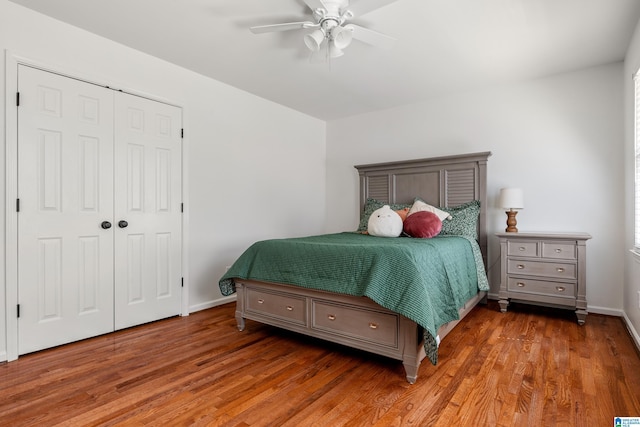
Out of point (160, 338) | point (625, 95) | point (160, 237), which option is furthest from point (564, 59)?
point (160, 338)

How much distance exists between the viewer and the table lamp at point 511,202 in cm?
348

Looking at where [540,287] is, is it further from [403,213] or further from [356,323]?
[356,323]

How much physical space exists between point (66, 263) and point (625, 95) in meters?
5.06

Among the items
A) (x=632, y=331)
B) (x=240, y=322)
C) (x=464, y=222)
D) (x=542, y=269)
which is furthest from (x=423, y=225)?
(x=240, y=322)

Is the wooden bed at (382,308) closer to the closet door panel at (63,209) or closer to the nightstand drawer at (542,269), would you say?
the nightstand drawer at (542,269)

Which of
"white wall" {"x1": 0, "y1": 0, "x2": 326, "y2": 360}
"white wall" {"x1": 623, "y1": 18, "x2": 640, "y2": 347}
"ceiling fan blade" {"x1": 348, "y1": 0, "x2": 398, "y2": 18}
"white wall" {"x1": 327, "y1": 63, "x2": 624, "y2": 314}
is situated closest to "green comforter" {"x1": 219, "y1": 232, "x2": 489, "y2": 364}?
"white wall" {"x1": 0, "y1": 0, "x2": 326, "y2": 360}

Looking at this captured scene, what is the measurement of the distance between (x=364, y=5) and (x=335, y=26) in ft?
0.77

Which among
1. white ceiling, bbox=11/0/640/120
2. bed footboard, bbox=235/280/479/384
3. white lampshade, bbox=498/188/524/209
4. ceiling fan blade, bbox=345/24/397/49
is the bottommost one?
bed footboard, bbox=235/280/479/384

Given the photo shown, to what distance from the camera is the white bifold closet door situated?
2.47 metres

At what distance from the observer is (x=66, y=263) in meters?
2.65

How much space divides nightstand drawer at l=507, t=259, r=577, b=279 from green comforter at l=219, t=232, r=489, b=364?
690 millimetres

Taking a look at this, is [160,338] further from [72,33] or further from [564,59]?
[564,59]

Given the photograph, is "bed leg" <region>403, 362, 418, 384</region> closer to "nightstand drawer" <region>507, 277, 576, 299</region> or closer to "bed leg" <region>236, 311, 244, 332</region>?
"bed leg" <region>236, 311, 244, 332</region>

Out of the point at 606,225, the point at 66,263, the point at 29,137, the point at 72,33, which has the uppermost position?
the point at 72,33
